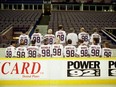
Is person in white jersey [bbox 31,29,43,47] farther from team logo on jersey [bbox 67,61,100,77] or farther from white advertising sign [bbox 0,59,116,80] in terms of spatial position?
team logo on jersey [bbox 67,61,100,77]

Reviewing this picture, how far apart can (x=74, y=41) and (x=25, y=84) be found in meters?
4.72

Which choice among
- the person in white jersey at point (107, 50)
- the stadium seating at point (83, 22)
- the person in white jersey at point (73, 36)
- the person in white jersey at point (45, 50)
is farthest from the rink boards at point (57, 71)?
the stadium seating at point (83, 22)

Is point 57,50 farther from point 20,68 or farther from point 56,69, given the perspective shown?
point 20,68

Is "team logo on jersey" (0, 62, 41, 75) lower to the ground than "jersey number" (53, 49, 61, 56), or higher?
lower

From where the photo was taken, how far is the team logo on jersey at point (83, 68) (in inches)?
356

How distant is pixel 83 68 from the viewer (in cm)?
912

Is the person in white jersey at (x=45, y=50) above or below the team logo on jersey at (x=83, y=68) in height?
above

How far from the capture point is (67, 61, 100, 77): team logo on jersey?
903 cm

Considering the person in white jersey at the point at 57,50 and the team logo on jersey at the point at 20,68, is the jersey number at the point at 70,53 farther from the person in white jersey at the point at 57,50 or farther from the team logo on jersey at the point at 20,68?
the team logo on jersey at the point at 20,68

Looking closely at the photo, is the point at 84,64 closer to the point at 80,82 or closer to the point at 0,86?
the point at 80,82

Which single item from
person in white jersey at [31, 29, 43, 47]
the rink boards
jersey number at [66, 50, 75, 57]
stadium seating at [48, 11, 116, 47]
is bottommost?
the rink boards

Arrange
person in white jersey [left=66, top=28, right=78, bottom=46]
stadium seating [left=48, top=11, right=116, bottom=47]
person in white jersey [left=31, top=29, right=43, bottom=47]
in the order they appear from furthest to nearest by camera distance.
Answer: stadium seating [left=48, top=11, right=116, bottom=47]
person in white jersey [left=66, top=28, right=78, bottom=46]
person in white jersey [left=31, top=29, right=43, bottom=47]

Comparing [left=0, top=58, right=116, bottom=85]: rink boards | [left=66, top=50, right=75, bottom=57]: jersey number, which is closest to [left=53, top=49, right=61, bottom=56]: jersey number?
[left=66, top=50, right=75, bottom=57]: jersey number

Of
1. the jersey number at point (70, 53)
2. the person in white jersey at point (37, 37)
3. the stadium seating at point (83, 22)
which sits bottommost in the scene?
the jersey number at point (70, 53)
